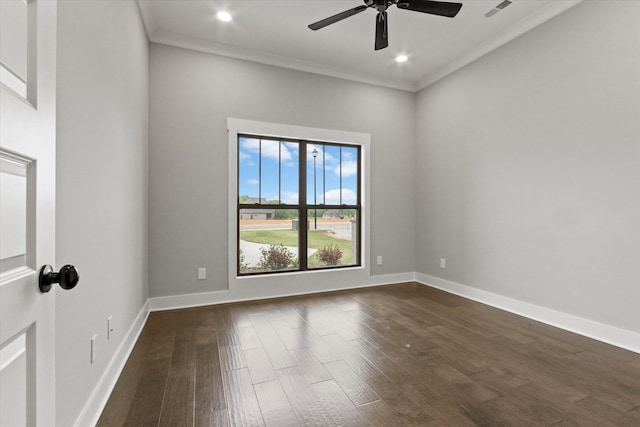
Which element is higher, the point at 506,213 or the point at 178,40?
the point at 178,40

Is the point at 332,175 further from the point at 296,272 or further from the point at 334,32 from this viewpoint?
the point at 334,32

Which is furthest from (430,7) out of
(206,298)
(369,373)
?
(206,298)

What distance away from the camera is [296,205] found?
13.6ft

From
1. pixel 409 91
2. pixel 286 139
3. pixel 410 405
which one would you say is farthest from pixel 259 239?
pixel 409 91

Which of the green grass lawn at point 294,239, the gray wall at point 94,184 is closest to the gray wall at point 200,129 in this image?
the green grass lawn at point 294,239

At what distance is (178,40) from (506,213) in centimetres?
408

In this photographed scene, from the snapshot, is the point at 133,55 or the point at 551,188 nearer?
the point at 133,55

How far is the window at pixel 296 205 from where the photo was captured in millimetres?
3918

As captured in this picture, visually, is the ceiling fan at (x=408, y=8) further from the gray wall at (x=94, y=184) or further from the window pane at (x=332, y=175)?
the window pane at (x=332, y=175)

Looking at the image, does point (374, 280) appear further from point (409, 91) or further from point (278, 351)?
point (409, 91)

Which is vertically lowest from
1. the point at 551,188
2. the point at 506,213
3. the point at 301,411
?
the point at 301,411

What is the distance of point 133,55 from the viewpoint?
257cm

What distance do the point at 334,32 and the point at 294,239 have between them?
98.0 inches

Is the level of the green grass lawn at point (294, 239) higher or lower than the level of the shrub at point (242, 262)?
higher
